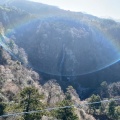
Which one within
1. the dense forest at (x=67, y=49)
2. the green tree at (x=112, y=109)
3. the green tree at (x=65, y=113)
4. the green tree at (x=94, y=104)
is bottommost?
the green tree at (x=65, y=113)

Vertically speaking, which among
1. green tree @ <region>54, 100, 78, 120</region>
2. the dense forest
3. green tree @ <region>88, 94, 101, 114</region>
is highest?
the dense forest

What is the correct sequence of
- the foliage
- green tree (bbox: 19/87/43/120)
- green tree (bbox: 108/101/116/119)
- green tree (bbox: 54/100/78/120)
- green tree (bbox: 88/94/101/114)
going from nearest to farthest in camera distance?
green tree (bbox: 19/87/43/120)
the foliage
green tree (bbox: 54/100/78/120)
green tree (bbox: 108/101/116/119)
green tree (bbox: 88/94/101/114)

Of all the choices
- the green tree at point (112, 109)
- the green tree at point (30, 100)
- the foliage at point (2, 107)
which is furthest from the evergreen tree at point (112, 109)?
the foliage at point (2, 107)

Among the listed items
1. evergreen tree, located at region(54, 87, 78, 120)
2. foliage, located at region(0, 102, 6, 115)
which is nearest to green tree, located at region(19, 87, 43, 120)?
foliage, located at region(0, 102, 6, 115)

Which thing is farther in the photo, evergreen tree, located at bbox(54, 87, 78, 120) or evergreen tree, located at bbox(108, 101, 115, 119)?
evergreen tree, located at bbox(108, 101, 115, 119)

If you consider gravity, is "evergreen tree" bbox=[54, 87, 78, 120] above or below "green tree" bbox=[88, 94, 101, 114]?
below

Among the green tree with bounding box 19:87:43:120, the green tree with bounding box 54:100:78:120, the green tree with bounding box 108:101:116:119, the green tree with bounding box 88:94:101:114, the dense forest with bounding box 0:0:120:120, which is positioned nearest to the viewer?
the green tree with bounding box 19:87:43:120

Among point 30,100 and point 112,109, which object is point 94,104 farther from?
point 30,100

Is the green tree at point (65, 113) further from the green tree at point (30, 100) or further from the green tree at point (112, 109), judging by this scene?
the green tree at point (112, 109)

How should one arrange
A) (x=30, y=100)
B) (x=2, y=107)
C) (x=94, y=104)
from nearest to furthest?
(x=30, y=100)
(x=2, y=107)
(x=94, y=104)

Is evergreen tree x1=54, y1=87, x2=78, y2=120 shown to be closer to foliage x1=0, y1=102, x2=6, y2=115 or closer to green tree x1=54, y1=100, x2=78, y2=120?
green tree x1=54, y1=100, x2=78, y2=120

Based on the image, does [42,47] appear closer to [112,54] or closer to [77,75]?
[77,75]

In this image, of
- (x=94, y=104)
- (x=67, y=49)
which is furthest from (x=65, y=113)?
(x=67, y=49)
